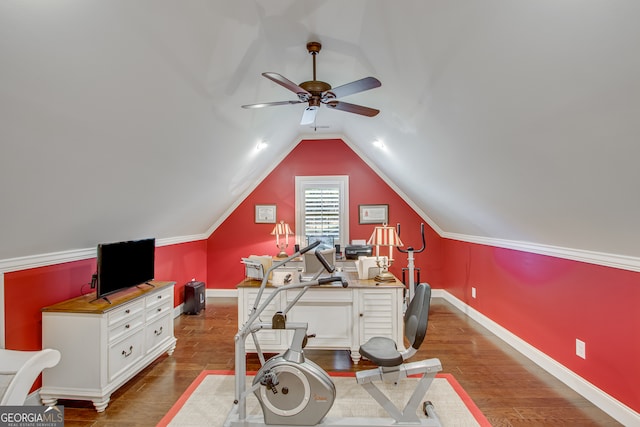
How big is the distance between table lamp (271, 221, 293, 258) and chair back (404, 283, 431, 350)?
122 inches

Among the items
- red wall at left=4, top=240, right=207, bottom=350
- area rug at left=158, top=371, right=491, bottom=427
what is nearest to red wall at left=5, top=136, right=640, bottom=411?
red wall at left=4, top=240, right=207, bottom=350

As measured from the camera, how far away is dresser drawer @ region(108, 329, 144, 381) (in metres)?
2.44

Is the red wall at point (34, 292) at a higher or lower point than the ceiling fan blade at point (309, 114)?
lower

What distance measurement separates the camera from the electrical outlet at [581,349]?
8.20 feet

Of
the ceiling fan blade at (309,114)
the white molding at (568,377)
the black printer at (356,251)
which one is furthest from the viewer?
the black printer at (356,251)

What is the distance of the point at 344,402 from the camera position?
2.42 meters

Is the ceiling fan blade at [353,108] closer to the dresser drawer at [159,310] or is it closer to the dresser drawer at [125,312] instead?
the dresser drawer at [125,312]

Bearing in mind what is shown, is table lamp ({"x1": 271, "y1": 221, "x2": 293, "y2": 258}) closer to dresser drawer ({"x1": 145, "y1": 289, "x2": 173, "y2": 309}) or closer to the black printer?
the black printer

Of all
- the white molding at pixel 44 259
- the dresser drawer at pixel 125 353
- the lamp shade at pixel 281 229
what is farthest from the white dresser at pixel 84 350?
the lamp shade at pixel 281 229

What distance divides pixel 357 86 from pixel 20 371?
7.79ft

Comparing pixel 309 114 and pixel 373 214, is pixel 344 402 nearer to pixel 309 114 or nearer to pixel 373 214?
pixel 309 114

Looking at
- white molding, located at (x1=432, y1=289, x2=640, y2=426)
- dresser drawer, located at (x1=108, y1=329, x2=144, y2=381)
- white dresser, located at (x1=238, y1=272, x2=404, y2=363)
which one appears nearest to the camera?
white molding, located at (x1=432, y1=289, x2=640, y2=426)

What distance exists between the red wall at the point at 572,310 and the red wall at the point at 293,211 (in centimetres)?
148

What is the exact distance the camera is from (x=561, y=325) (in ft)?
9.00
